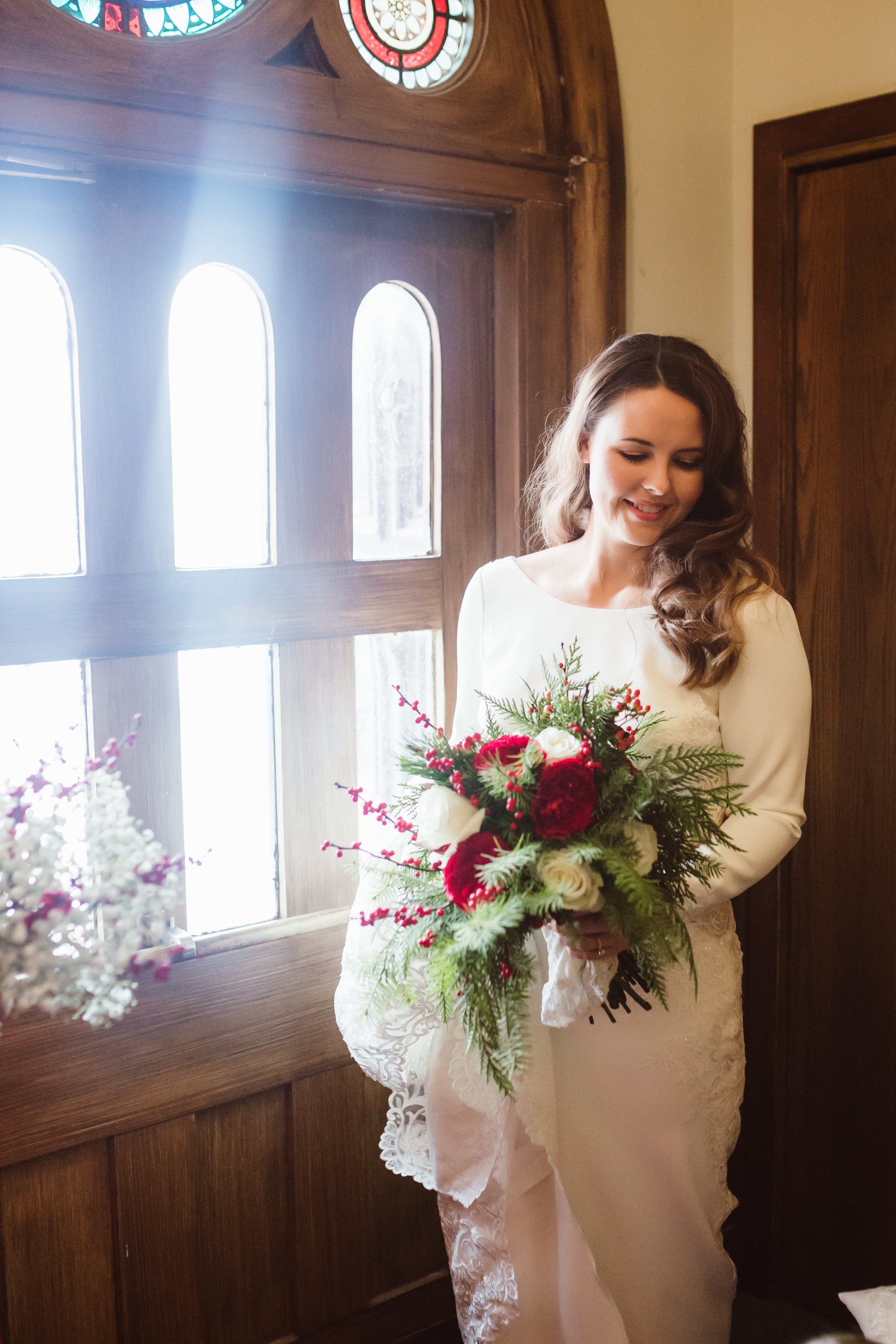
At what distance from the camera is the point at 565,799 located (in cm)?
125

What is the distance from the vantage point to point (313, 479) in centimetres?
188

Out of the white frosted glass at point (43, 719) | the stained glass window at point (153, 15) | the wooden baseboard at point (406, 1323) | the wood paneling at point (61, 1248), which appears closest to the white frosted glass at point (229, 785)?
the white frosted glass at point (43, 719)

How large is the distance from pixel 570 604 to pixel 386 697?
16.1 inches

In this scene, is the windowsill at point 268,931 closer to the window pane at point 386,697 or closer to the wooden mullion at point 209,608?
the window pane at point 386,697

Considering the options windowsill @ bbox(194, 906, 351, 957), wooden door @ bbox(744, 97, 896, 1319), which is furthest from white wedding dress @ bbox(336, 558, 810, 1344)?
wooden door @ bbox(744, 97, 896, 1319)

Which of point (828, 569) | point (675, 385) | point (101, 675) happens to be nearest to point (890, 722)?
point (828, 569)

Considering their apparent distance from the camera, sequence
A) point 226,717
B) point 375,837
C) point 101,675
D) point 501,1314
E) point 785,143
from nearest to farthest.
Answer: point 501,1314 < point 101,675 < point 226,717 < point 375,837 < point 785,143

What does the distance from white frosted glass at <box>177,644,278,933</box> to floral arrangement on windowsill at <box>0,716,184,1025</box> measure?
54cm

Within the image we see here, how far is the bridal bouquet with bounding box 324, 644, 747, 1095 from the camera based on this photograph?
125 centimetres

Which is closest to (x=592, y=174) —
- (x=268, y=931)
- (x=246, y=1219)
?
(x=268, y=931)

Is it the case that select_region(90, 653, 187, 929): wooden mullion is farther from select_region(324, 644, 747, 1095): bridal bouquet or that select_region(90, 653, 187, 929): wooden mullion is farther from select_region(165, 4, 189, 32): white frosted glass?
select_region(165, 4, 189, 32): white frosted glass

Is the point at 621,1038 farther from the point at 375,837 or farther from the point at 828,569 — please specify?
the point at 828,569

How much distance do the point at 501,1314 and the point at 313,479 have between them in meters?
1.26

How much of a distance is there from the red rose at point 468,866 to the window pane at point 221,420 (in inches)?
29.0
